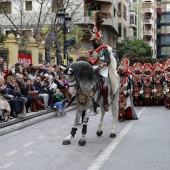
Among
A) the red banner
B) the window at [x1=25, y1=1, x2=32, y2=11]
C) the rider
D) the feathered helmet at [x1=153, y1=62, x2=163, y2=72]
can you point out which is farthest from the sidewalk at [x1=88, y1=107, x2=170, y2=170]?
the window at [x1=25, y1=1, x2=32, y2=11]

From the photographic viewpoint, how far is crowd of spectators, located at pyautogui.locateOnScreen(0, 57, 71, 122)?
13.6m

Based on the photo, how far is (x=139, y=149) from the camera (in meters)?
9.72

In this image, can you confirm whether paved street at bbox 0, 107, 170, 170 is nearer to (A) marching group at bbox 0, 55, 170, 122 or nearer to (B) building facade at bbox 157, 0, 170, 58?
(A) marching group at bbox 0, 55, 170, 122

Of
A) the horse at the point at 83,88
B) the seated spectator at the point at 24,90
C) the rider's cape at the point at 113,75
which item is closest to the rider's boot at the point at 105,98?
the horse at the point at 83,88

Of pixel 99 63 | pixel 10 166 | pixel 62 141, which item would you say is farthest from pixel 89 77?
pixel 10 166

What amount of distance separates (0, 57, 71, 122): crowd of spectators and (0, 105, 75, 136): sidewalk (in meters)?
0.18

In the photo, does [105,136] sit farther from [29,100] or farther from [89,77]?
[29,100]

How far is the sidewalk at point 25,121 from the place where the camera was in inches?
486

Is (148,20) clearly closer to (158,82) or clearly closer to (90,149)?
(158,82)

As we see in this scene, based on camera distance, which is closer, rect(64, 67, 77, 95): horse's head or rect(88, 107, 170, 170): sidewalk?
rect(88, 107, 170, 170): sidewalk

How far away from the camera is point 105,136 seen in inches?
455

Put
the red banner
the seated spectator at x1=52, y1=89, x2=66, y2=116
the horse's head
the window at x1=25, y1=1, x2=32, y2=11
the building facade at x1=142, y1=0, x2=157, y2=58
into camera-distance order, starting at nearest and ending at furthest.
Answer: the horse's head, the seated spectator at x1=52, y1=89, x2=66, y2=116, the red banner, the window at x1=25, y1=1, x2=32, y2=11, the building facade at x1=142, y1=0, x2=157, y2=58

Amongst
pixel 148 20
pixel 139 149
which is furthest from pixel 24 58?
pixel 148 20

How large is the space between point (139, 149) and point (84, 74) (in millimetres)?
2005
